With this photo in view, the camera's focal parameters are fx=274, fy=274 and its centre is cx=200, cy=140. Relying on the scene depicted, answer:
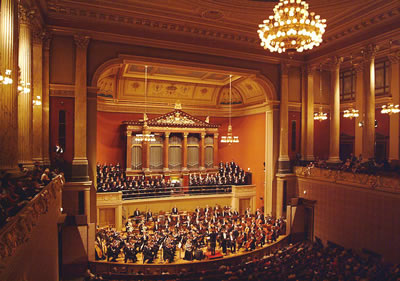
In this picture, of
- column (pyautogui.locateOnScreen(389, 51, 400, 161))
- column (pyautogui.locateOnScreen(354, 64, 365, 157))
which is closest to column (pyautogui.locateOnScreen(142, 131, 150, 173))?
column (pyautogui.locateOnScreen(354, 64, 365, 157))

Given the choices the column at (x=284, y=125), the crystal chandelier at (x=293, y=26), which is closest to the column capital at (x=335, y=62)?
Answer: the column at (x=284, y=125)

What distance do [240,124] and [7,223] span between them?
1810cm

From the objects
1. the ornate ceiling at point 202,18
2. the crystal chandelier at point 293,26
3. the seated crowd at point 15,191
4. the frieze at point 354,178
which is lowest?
the frieze at point 354,178

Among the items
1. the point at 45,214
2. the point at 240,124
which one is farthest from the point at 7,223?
the point at 240,124

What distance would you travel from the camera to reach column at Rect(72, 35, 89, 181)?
35.5 feet

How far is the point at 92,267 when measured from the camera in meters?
10.0

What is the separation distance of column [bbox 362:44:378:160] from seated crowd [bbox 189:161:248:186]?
7.34 m

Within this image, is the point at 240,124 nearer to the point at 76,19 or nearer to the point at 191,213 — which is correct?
the point at 191,213

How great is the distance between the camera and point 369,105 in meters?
11.6

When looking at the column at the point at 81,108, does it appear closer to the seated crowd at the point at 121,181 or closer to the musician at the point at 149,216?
the seated crowd at the point at 121,181

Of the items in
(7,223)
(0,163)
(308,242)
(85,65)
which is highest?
(85,65)

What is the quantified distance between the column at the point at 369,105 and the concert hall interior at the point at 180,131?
5cm

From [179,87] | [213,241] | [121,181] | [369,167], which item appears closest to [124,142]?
[121,181]

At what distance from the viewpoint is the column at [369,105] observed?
1156 cm
